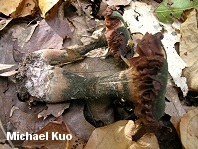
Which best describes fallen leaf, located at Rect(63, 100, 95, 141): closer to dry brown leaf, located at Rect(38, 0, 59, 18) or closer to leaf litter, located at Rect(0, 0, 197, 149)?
leaf litter, located at Rect(0, 0, 197, 149)

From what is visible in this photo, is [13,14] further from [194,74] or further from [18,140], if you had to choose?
[194,74]

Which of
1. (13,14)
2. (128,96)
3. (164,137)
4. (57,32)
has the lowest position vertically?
(164,137)

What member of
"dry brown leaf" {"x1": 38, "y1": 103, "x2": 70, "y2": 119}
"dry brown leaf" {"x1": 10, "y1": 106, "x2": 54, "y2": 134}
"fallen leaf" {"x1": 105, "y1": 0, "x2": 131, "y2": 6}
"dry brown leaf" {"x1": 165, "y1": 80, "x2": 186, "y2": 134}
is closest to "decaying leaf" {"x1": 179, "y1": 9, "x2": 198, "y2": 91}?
"dry brown leaf" {"x1": 165, "y1": 80, "x2": 186, "y2": 134}

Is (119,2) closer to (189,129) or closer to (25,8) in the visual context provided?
(25,8)

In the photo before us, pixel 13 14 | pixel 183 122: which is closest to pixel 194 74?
pixel 183 122

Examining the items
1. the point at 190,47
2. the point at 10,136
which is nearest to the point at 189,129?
the point at 190,47

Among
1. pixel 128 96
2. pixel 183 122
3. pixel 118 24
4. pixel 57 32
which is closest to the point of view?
pixel 128 96

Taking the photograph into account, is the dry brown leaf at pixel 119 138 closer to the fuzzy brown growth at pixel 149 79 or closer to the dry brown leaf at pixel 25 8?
the fuzzy brown growth at pixel 149 79
